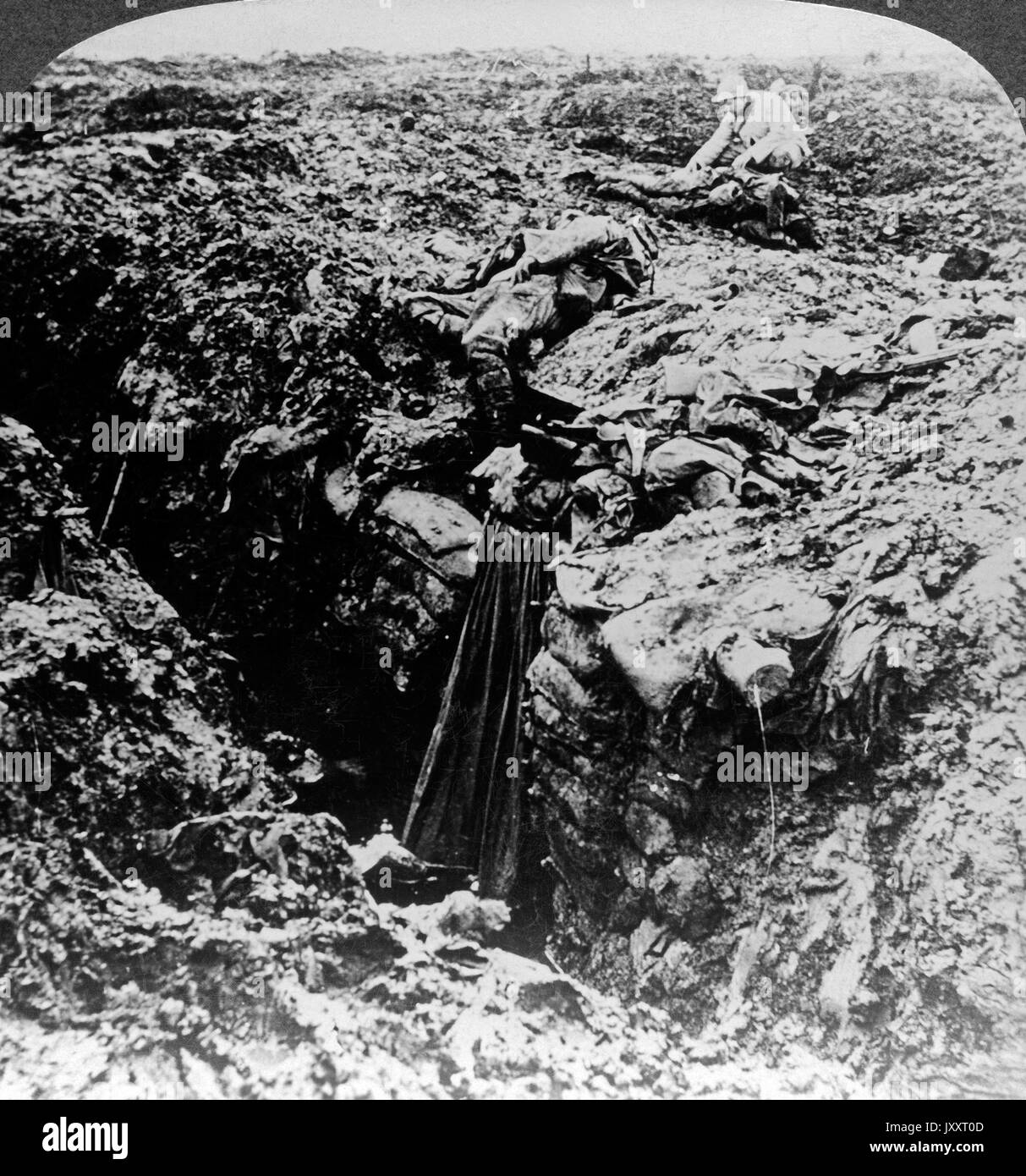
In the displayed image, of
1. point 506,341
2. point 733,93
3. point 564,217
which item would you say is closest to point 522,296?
point 506,341

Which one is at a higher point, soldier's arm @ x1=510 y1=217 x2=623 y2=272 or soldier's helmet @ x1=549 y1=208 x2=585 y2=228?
soldier's helmet @ x1=549 y1=208 x2=585 y2=228

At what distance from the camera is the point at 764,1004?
2.12 m

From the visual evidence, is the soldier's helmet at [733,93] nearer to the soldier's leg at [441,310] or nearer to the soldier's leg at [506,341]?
the soldier's leg at [506,341]

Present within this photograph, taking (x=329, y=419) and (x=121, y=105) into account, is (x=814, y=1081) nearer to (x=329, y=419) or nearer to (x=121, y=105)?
(x=329, y=419)

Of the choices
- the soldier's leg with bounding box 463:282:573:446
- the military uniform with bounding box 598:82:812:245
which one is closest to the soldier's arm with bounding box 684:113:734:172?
the military uniform with bounding box 598:82:812:245

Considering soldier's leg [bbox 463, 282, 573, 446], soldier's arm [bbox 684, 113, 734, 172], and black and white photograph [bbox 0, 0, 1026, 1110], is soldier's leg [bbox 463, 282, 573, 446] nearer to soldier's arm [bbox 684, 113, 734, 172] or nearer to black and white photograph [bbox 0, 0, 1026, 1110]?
black and white photograph [bbox 0, 0, 1026, 1110]

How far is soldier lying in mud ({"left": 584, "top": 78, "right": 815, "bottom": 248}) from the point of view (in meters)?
2.38

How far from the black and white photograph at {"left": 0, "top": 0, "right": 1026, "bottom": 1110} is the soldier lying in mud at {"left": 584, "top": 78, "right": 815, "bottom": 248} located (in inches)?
0.5

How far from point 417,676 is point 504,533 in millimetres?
437

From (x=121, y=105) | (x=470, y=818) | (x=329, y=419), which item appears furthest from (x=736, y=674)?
(x=121, y=105)

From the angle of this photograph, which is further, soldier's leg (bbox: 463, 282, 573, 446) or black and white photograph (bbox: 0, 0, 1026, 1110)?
soldier's leg (bbox: 463, 282, 573, 446)

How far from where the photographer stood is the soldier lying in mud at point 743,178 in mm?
2379

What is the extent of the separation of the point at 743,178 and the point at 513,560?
4.06ft

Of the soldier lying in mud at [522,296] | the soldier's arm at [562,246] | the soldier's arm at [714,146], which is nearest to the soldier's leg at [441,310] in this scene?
the soldier lying in mud at [522,296]
